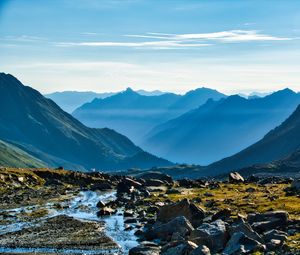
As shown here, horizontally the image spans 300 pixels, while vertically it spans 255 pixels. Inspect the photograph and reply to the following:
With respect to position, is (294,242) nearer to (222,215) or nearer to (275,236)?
(275,236)

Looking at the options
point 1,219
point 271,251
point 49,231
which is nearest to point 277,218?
point 271,251

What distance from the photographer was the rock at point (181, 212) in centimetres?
6662

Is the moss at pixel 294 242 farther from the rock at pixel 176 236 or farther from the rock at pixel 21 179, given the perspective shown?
the rock at pixel 21 179

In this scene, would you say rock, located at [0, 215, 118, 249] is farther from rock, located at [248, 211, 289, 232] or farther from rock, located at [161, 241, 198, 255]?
rock, located at [248, 211, 289, 232]

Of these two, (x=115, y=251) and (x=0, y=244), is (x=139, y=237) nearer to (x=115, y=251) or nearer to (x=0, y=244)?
(x=115, y=251)

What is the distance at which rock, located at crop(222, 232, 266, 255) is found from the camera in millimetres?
44625

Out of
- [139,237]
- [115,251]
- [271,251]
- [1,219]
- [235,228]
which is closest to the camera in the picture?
[271,251]

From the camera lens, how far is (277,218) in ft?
187

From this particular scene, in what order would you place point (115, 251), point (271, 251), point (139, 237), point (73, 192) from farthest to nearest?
1. point (73, 192)
2. point (139, 237)
3. point (115, 251)
4. point (271, 251)

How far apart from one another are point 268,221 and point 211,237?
9.44m

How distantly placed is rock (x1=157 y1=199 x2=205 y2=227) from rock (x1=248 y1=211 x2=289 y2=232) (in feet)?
29.5

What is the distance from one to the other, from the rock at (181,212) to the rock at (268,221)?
898cm

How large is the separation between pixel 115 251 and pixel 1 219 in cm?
2809

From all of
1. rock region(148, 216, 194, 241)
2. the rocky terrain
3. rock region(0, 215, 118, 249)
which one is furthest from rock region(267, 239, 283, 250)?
rock region(0, 215, 118, 249)
